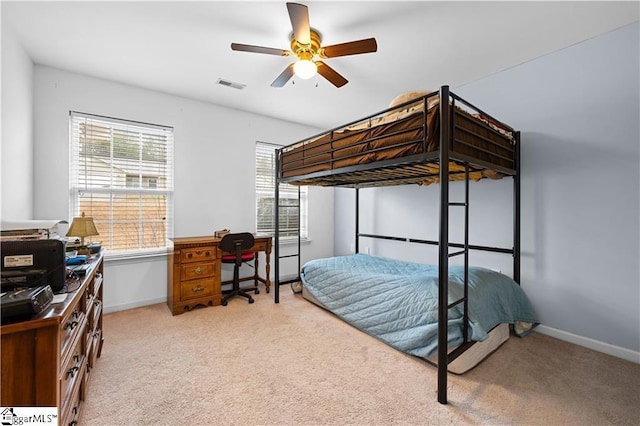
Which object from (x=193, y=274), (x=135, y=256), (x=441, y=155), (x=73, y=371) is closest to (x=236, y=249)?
(x=193, y=274)

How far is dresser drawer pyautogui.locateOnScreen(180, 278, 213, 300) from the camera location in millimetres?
3082

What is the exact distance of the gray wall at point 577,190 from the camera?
2168 mm

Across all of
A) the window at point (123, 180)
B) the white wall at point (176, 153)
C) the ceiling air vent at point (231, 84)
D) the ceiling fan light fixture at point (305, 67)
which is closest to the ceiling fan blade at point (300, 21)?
the ceiling fan light fixture at point (305, 67)

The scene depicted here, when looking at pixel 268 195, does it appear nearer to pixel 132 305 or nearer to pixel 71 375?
pixel 132 305

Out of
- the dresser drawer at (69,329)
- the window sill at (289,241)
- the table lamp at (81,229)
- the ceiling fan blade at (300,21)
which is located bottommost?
the dresser drawer at (69,329)

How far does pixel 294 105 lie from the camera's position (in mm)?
3770

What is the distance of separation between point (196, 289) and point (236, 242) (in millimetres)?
688

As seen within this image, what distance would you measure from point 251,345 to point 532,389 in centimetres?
208

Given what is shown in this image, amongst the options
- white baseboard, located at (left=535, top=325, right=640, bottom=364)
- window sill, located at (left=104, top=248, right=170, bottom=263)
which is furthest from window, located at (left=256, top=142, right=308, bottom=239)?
white baseboard, located at (left=535, top=325, right=640, bottom=364)

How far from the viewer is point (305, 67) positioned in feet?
7.00

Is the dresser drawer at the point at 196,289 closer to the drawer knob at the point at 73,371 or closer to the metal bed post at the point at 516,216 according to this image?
the drawer knob at the point at 73,371

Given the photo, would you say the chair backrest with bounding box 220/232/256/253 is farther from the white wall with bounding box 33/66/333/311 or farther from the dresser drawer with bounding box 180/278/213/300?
the white wall with bounding box 33/66/333/311

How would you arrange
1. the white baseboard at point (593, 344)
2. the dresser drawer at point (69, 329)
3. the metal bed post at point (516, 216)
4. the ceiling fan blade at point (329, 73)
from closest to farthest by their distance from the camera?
the dresser drawer at point (69, 329) < the white baseboard at point (593, 344) < the ceiling fan blade at point (329, 73) < the metal bed post at point (516, 216)

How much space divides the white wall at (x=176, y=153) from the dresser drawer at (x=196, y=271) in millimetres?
511
